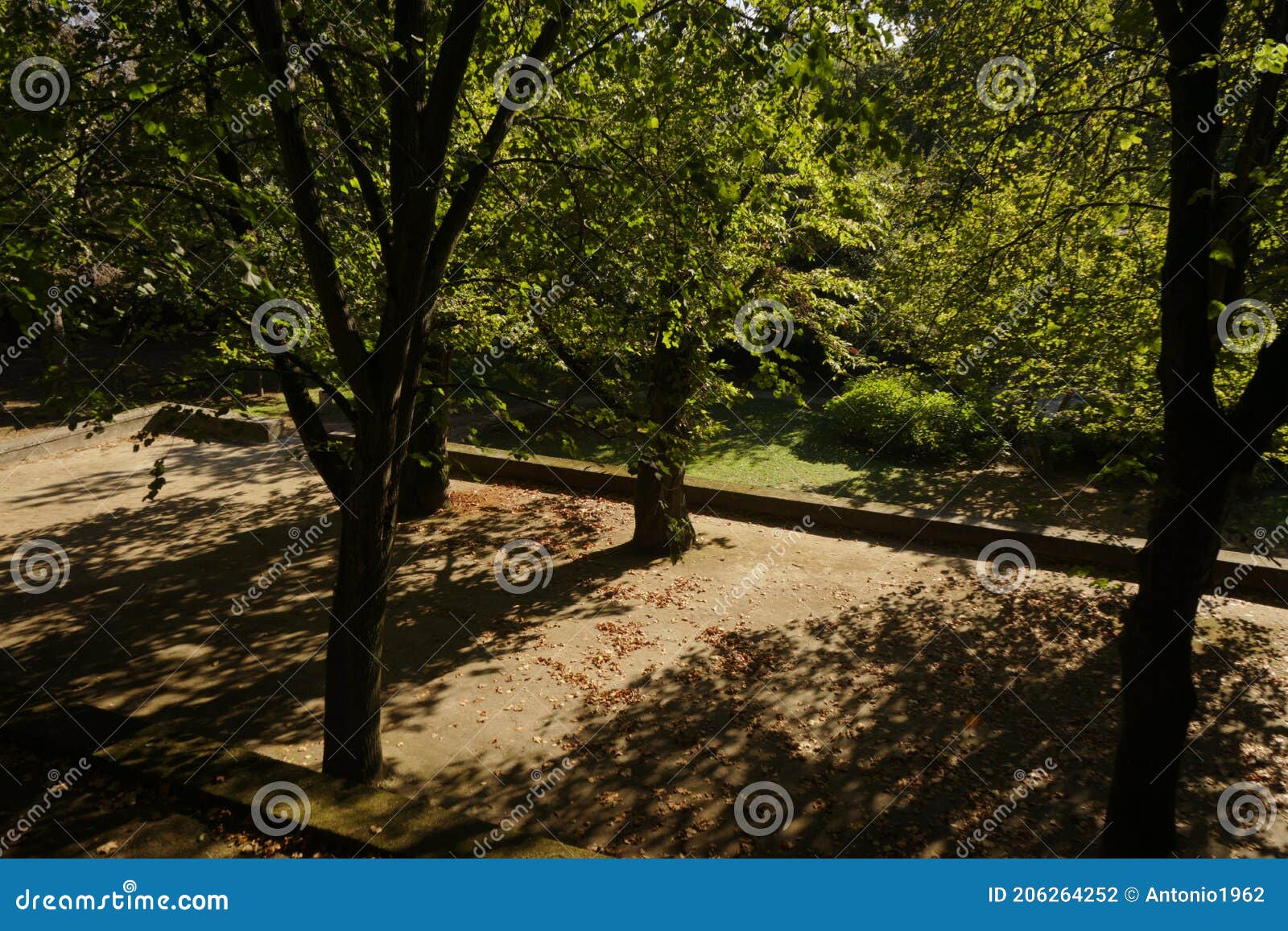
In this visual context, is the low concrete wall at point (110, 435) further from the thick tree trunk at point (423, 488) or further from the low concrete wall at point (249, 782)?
the low concrete wall at point (249, 782)

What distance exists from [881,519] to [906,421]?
16.5 ft

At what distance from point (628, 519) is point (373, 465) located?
6.91 metres

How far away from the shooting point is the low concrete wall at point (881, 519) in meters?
8.65

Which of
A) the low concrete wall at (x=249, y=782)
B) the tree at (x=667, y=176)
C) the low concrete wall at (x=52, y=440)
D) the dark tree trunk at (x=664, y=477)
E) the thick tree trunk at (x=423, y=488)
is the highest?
the tree at (x=667, y=176)

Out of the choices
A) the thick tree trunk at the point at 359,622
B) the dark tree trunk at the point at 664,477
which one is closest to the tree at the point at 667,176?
the dark tree trunk at the point at 664,477

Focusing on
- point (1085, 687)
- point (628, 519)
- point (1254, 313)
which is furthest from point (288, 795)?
point (628, 519)

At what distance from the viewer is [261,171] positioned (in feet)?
20.3

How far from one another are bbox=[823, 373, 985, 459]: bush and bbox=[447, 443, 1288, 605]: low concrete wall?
3.71 meters

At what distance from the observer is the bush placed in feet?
47.0

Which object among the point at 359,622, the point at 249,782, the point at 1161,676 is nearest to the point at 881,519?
the point at 1161,676

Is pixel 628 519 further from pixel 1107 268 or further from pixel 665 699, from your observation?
pixel 1107 268

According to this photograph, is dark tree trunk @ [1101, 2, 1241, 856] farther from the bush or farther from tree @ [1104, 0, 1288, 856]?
the bush

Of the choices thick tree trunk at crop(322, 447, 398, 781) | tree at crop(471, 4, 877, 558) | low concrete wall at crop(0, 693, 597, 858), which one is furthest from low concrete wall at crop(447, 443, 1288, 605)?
low concrete wall at crop(0, 693, 597, 858)

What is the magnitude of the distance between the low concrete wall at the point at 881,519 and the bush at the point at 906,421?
12.2 feet
